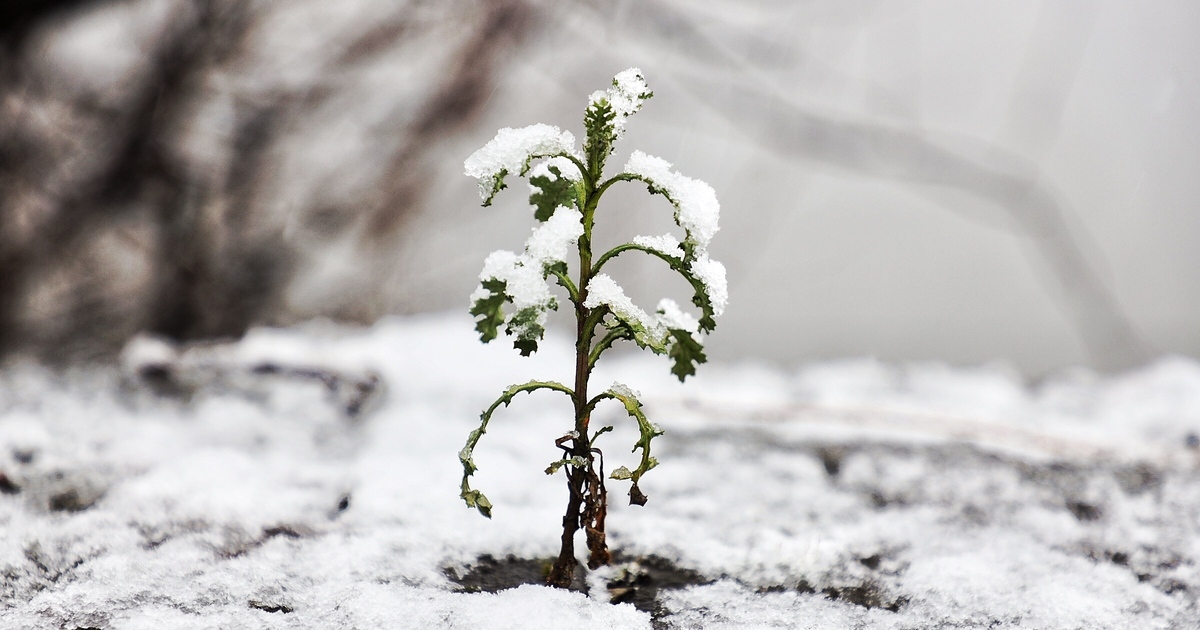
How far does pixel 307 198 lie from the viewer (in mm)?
2438

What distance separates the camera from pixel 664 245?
77cm

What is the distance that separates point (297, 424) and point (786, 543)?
0.87 metres

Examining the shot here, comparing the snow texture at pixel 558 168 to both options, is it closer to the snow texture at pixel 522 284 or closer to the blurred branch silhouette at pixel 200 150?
the snow texture at pixel 522 284

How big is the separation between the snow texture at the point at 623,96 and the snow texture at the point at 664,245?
0.11 metres

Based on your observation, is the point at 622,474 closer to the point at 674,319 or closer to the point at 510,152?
the point at 674,319

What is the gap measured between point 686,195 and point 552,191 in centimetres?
14

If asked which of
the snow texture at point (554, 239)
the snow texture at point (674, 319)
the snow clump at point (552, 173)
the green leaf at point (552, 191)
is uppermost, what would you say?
the snow clump at point (552, 173)

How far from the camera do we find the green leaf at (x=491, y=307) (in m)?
0.72

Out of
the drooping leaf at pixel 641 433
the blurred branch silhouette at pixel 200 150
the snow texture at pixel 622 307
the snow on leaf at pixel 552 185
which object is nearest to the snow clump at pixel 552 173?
the snow on leaf at pixel 552 185

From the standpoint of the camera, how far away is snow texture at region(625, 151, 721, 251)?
2.38 feet

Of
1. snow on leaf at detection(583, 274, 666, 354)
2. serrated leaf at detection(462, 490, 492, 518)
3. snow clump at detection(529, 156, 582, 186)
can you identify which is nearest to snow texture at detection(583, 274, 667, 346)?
snow on leaf at detection(583, 274, 666, 354)

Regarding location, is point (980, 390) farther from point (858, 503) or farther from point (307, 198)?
point (307, 198)

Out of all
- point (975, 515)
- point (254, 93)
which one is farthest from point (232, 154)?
point (975, 515)

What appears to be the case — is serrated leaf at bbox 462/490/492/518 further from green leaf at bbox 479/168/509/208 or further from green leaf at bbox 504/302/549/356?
green leaf at bbox 479/168/509/208
